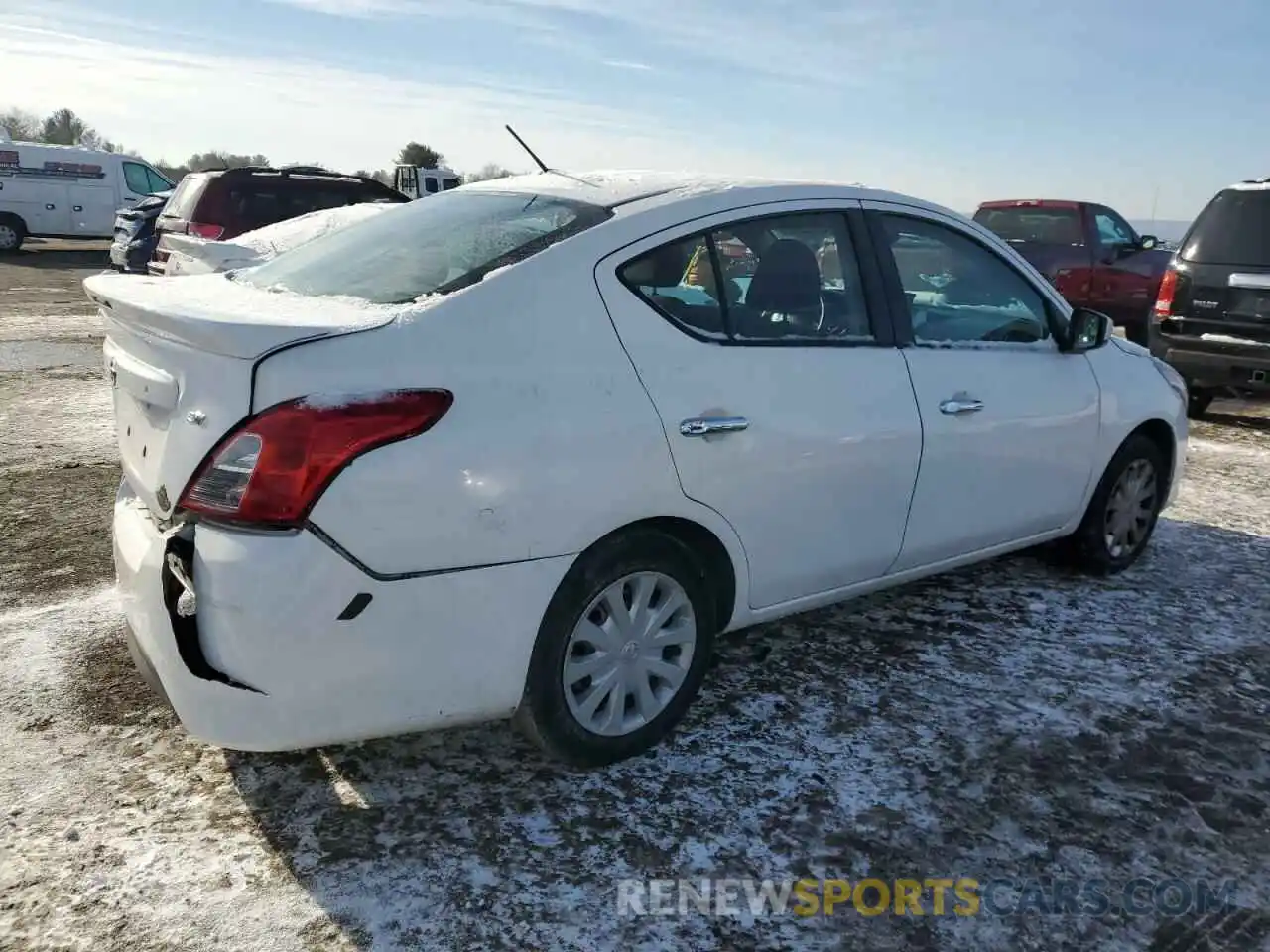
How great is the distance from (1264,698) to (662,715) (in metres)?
2.11

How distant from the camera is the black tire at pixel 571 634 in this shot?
2.72 meters

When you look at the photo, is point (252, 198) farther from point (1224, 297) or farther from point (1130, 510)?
point (1130, 510)

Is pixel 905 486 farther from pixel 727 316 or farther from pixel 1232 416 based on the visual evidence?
pixel 1232 416

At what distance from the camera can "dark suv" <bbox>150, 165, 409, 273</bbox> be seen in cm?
1100

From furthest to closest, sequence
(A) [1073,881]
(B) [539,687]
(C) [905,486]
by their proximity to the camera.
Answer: (C) [905,486] < (B) [539,687] < (A) [1073,881]

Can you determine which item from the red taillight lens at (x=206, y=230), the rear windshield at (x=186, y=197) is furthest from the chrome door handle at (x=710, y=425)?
the rear windshield at (x=186, y=197)

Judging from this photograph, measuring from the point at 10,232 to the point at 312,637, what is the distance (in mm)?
24895

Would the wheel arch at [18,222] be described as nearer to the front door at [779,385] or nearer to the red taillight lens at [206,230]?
the red taillight lens at [206,230]

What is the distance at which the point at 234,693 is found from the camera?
2.39 m

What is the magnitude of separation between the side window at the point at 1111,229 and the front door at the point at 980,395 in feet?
30.1

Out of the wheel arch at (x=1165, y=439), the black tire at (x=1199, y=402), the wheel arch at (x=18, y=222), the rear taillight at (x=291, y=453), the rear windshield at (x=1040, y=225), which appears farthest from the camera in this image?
the wheel arch at (x=18, y=222)

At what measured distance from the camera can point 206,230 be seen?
10891mm

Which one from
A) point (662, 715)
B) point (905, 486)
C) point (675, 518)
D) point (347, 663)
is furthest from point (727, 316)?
point (347, 663)

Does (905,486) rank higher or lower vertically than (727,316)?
lower
